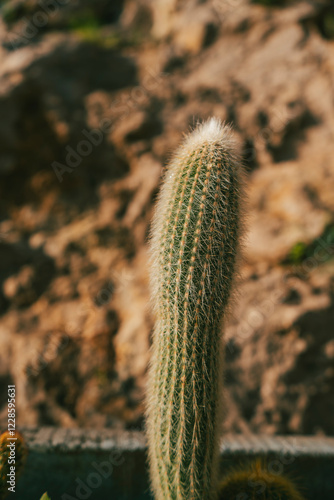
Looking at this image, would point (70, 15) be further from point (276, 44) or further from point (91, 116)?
point (276, 44)

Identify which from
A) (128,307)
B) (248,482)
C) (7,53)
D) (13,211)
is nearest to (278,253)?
(128,307)

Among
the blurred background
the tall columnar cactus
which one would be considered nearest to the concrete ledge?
the tall columnar cactus

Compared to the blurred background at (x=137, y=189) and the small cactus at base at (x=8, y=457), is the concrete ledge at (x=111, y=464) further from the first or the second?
the blurred background at (x=137, y=189)

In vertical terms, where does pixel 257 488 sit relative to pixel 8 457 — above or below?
below

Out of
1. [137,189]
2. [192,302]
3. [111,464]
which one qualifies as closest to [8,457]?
[111,464]

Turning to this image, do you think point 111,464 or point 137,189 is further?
point 137,189

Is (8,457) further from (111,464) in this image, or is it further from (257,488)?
(257,488)

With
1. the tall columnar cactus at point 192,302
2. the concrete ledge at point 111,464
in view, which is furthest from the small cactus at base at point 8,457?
the tall columnar cactus at point 192,302
